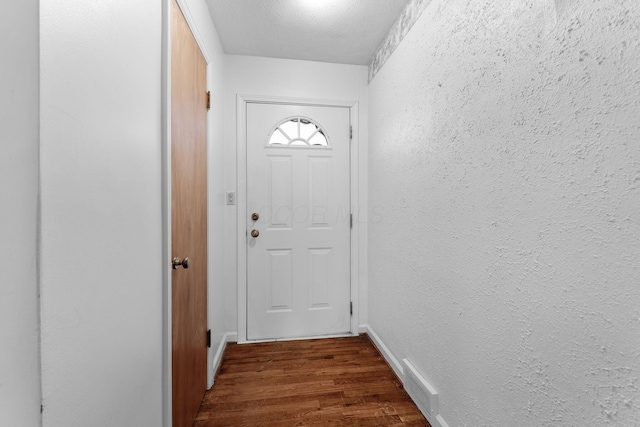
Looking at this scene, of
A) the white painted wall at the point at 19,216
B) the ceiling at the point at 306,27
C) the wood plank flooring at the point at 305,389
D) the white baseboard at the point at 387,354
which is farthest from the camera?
the white baseboard at the point at 387,354

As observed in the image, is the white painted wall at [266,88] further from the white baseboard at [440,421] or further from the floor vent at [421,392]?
the white baseboard at [440,421]

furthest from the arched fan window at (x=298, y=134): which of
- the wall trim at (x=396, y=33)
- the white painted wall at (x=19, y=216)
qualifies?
the white painted wall at (x=19, y=216)

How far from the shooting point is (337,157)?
2418 millimetres

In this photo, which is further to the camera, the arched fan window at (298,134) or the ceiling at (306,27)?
the arched fan window at (298,134)

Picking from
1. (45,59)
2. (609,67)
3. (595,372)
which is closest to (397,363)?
(595,372)

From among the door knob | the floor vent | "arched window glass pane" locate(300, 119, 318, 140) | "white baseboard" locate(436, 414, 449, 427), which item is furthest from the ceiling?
"white baseboard" locate(436, 414, 449, 427)

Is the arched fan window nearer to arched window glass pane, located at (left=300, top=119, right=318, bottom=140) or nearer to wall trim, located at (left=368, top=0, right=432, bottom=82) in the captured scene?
arched window glass pane, located at (left=300, top=119, right=318, bottom=140)

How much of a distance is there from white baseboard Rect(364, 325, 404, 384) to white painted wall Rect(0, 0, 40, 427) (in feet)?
5.87

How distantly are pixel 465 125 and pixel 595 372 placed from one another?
0.92 metres

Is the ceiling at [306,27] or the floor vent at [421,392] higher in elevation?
the ceiling at [306,27]

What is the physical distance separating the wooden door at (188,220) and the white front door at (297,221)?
651 millimetres

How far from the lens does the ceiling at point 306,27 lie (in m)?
1.74

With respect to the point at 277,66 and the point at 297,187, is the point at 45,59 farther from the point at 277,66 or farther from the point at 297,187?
→ the point at 277,66

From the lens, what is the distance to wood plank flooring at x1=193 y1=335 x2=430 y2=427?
1.52 metres
